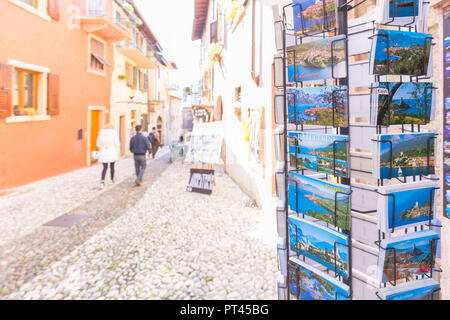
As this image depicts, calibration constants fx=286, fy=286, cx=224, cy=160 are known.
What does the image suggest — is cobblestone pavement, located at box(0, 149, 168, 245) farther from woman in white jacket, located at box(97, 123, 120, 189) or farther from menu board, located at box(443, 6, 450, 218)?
menu board, located at box(443, 6, 450, 218)

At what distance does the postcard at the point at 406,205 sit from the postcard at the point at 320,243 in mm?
227

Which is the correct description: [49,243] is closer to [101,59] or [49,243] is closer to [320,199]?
Result: [320,199]

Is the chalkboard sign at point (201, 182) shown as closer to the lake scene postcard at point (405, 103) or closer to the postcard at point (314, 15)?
the postcard at point (314, 15)

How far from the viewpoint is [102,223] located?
4625 mm

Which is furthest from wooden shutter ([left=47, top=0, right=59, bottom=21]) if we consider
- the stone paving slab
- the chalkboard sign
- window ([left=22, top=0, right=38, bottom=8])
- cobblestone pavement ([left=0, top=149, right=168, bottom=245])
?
the chalkboard sign

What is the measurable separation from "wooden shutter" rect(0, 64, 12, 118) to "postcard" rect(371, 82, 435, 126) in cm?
777

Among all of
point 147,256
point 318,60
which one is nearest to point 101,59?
point 147,256

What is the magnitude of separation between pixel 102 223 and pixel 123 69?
1148cm

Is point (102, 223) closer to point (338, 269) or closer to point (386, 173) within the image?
point (338, 269)

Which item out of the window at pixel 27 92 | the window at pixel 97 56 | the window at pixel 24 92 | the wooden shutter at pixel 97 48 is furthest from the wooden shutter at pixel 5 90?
the wooden shutter at pixel 97 48

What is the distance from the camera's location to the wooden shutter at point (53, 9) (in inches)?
320

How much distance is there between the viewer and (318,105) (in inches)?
61.6

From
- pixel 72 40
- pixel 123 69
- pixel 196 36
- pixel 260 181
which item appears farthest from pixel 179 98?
pixel 260 181

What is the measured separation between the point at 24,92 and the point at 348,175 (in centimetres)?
892
